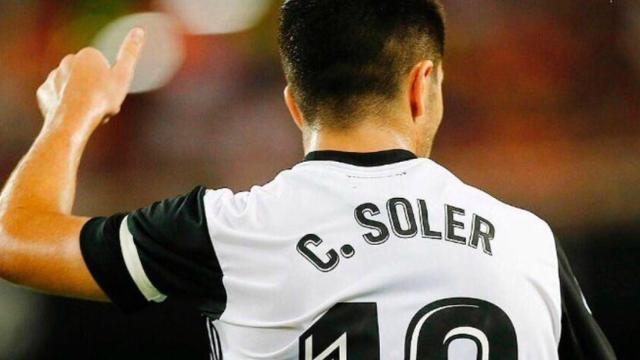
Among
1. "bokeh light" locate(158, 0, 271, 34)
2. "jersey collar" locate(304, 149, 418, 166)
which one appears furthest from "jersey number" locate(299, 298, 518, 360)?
"bokeh light" locate(158, 0, 271, 34)

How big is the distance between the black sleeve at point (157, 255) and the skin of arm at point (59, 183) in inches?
1.1

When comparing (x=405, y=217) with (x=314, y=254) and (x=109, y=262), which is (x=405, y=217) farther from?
(x=109, y=262)

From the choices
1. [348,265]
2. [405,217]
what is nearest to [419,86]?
[405,217]

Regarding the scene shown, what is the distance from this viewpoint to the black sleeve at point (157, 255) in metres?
1.71

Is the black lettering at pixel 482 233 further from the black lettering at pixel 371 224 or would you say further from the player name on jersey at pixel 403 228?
the black lettering at pixel 371 224

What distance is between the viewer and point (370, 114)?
1.78 metres

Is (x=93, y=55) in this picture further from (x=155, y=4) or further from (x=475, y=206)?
(x=155, y=4)

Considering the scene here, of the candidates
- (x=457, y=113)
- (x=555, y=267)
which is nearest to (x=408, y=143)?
(x=555, y=267)

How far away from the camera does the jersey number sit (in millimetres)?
1648

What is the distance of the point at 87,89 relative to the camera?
1938mm

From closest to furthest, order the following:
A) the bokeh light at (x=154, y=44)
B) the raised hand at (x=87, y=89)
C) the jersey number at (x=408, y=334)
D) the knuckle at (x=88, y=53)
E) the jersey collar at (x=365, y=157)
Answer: the jersey number at (x=408, y=334)
the jersey collar at (x=365, y=157)
the raised hand at (x=87, y=89)
the knuckle at (x=88, y=53)
the bokeh light at (x=154, y=44)

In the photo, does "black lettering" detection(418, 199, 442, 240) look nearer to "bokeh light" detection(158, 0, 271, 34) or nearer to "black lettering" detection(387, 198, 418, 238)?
"black lettering" detection(387, 198, 418, 238)

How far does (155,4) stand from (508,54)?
1974mm

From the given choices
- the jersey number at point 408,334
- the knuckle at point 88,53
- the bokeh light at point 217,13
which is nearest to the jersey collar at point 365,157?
the jersey number at point 408,334
